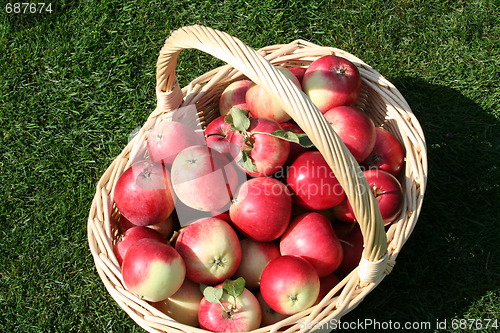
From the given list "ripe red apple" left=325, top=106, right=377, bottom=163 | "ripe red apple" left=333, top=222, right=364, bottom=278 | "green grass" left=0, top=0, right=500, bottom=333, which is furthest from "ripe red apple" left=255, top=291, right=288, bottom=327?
"ripe red apple" left=325, top=106, right=377, bottom=163

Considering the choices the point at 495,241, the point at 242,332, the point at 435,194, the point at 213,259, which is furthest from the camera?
the point at 435,194

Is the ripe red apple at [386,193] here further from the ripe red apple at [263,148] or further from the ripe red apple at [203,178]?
the ripe red apple at [203,178]

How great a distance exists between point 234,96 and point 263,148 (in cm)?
46

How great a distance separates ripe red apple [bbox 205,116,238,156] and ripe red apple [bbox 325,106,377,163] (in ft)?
1.30

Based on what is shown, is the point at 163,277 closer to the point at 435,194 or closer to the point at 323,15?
the point at 435,194

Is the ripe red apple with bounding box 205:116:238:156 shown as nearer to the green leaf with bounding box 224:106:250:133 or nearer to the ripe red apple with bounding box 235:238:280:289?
the green leaf with bounding box 224:106:250:133

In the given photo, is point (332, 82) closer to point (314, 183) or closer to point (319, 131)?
point (314, 183)

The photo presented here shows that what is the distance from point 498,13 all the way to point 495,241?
1315mm

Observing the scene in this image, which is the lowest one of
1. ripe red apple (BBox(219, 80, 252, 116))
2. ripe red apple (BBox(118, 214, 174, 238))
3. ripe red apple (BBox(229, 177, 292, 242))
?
ripe red apple (BBox(118, 214, 174, 238))

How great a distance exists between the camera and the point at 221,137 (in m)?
1.97

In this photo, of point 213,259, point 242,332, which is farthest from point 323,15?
point 242,332

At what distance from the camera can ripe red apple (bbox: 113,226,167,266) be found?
1.82 m

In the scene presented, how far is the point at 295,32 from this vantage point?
289 cm

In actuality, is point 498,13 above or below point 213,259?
above
